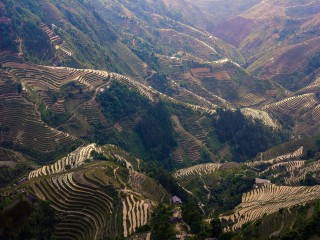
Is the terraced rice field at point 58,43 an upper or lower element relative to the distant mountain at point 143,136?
upper

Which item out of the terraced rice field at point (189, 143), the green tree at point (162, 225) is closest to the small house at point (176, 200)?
the green tree at point (162, 225)

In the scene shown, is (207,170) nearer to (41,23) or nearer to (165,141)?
(165,141)

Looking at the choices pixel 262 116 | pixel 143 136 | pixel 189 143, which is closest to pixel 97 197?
pixel 143 136

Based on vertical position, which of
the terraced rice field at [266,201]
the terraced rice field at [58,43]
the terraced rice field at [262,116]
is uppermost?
the terraced rice field at [58,43]

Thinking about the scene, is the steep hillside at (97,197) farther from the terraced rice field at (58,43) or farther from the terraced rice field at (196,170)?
the terraced rice field at (58,43)

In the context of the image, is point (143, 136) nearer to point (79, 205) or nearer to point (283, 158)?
point (283, 158)

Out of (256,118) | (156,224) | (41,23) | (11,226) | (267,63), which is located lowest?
(156,224)

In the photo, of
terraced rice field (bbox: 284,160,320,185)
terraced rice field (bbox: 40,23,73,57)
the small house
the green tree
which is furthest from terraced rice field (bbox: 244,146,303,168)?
terraced rice field (bbox: 40,23,73,57)

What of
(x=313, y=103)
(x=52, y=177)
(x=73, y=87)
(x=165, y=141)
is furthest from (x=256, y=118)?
(x=52, y=177)
